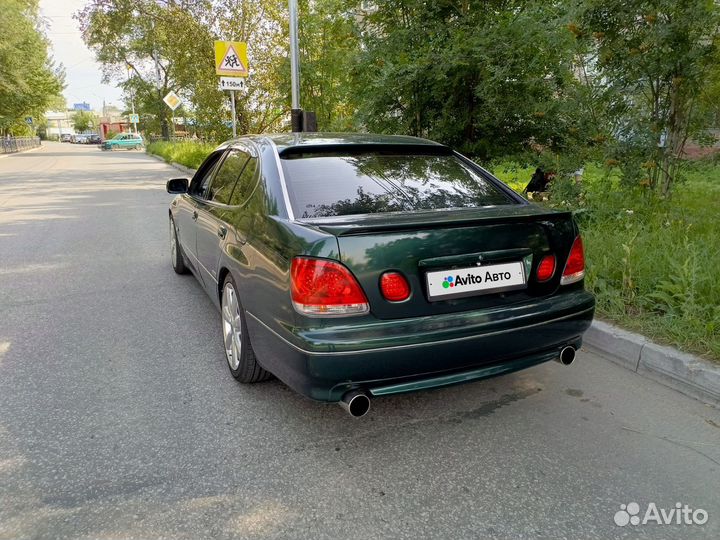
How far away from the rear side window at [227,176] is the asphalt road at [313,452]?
109 centimetres

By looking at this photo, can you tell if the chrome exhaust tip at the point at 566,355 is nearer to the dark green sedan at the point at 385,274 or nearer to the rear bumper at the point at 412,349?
the dark green sedan at the point at 385,274

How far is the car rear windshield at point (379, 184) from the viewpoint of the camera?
3.05 m

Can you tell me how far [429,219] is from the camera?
9.11 feet

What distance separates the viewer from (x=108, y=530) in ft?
7.33

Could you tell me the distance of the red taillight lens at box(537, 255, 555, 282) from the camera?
2.94m

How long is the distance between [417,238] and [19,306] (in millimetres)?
4191

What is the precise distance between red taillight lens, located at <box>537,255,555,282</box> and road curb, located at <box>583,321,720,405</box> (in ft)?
3.74

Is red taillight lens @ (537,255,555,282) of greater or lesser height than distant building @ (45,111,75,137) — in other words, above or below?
below

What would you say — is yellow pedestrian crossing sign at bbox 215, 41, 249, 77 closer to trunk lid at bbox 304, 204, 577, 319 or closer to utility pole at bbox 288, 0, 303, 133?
Result: utility pole at bbox 288, 0, 303, 133

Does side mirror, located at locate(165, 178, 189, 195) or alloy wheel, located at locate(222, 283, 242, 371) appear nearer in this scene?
alloy wheel, located at locate(222, 283, 242, 371)

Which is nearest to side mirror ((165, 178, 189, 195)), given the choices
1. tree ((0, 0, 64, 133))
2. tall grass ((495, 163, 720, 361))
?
tall grass ((495, 163, 720, 361))

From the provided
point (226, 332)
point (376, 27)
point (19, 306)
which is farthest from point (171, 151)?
point (226, 332)

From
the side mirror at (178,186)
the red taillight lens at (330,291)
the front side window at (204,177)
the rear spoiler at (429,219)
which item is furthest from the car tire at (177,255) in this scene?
the red taillight lens at (330,291)

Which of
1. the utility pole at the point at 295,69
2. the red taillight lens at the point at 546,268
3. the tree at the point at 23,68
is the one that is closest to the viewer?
the red taillight lens at the point at 546,268
